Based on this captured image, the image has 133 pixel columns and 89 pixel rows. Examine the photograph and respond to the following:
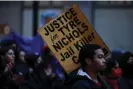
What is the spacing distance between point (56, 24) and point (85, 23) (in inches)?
13.7

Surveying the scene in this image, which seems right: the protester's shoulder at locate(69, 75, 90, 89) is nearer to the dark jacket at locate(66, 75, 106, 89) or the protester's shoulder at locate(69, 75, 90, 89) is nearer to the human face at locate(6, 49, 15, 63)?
the dark jacket at locate(66, 75, 106, 89)

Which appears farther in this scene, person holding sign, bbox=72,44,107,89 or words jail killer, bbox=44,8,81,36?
Result: words jail killer, bbox=44,8,81,36

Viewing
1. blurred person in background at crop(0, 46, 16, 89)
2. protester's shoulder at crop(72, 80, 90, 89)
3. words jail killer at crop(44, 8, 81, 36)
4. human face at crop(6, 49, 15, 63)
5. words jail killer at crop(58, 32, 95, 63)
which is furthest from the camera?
human face at crop(6, 49, 15, 63)

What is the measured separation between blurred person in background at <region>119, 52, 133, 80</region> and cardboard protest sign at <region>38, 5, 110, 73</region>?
2.37 meters

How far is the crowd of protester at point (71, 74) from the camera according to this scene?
Result: 5040mm

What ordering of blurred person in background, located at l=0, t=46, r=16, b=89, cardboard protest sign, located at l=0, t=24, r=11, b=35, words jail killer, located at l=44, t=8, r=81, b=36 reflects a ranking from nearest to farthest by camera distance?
words jail killer, located at l=44, t=8, r=81, b=36, blurred person in background, located at l=0, t=46, r=16, b=89, cardboard protest sign, located at l=0, t=24, r=11, b=35

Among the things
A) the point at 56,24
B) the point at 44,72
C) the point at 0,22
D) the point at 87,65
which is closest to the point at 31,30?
the point at 0,22

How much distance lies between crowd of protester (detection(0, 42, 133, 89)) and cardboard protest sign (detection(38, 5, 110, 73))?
33cm

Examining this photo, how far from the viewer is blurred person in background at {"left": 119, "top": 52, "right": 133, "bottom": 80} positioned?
28.2ft

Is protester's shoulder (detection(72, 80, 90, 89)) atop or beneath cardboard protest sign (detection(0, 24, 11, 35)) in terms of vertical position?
atop

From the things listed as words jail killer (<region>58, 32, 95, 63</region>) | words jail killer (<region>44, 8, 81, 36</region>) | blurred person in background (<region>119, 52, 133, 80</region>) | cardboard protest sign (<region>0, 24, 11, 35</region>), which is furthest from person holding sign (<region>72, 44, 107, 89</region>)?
cardboard protest sign (<region>0, 24, 11, 35</region>)

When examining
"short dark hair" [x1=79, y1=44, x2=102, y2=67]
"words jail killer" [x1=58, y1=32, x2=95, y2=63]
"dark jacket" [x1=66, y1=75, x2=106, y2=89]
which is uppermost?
"short dark hair" [x1=79, y1=44, x2=102, y2=67]

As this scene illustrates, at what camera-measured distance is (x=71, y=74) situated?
586 cm

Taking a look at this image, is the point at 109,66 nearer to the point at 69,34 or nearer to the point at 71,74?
the point at 69,34
